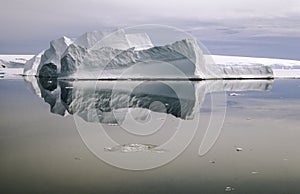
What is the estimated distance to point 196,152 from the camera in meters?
3.88

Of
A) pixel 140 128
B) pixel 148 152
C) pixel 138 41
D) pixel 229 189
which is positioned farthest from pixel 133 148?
pixel 138 41

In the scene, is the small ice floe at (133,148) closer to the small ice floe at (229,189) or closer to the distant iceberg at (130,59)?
the small ice floe at (229,189)

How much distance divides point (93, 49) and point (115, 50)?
0.91 metres

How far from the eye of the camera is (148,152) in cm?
384

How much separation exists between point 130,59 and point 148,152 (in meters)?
12.4

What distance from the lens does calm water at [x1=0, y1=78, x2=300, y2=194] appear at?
9.30 ft

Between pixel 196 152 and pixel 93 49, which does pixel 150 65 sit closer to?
pixel 93 49

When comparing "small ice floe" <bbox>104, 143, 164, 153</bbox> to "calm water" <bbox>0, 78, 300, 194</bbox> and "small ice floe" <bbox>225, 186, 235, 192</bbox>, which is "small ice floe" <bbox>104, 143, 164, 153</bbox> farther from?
"small ice floe" <bbox>225, 186, 235, 192</bbox>

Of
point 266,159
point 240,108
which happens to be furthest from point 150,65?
point 266,159

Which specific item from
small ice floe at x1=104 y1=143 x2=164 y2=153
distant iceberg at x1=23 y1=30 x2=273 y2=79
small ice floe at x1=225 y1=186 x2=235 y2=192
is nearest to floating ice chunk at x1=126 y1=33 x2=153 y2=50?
distant iceberg at x1=23 y1=30 x2=273 y2=79

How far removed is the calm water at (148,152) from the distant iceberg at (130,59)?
8.34m

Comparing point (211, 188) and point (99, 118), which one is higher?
point (99, 118)

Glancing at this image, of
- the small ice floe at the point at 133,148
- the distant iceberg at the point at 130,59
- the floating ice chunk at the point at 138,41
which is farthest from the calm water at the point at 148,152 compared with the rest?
the floating ice chunk at the point at 138,41

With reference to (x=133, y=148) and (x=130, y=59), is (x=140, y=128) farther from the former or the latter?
(x=130, y=59)
